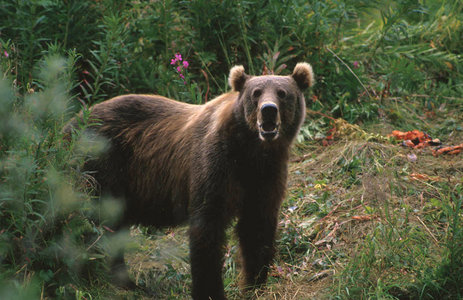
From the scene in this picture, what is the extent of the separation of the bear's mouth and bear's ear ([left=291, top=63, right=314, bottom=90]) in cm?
61

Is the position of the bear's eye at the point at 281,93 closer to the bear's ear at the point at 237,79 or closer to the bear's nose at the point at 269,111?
the bear's nose at the point at 269,111

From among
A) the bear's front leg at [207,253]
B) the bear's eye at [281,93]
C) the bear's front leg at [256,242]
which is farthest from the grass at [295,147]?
the bear's eye at [281,93]

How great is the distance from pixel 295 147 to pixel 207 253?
8.97 feet

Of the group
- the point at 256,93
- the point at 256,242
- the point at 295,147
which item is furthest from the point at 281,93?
the point at 295,147

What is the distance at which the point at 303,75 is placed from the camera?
4.38 metres

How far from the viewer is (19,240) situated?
3.20 meters

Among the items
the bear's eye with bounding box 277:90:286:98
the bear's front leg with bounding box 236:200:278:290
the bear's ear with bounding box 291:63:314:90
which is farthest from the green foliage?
the bear's ear with bounding box 291:63:314:90

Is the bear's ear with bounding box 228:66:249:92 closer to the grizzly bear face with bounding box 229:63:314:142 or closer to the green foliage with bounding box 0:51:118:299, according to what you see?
the grizzly bear face with bounding box 229:63:314:142

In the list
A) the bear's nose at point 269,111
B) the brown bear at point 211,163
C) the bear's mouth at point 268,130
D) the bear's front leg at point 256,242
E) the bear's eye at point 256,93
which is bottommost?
the bear's front leg at point 256,242

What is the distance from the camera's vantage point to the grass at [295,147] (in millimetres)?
3361

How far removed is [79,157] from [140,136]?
1.16 meters

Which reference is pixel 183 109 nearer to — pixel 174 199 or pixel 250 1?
pixel 174 199

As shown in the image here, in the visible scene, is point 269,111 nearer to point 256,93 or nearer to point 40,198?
point 256,93

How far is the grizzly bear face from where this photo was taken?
153 inches
